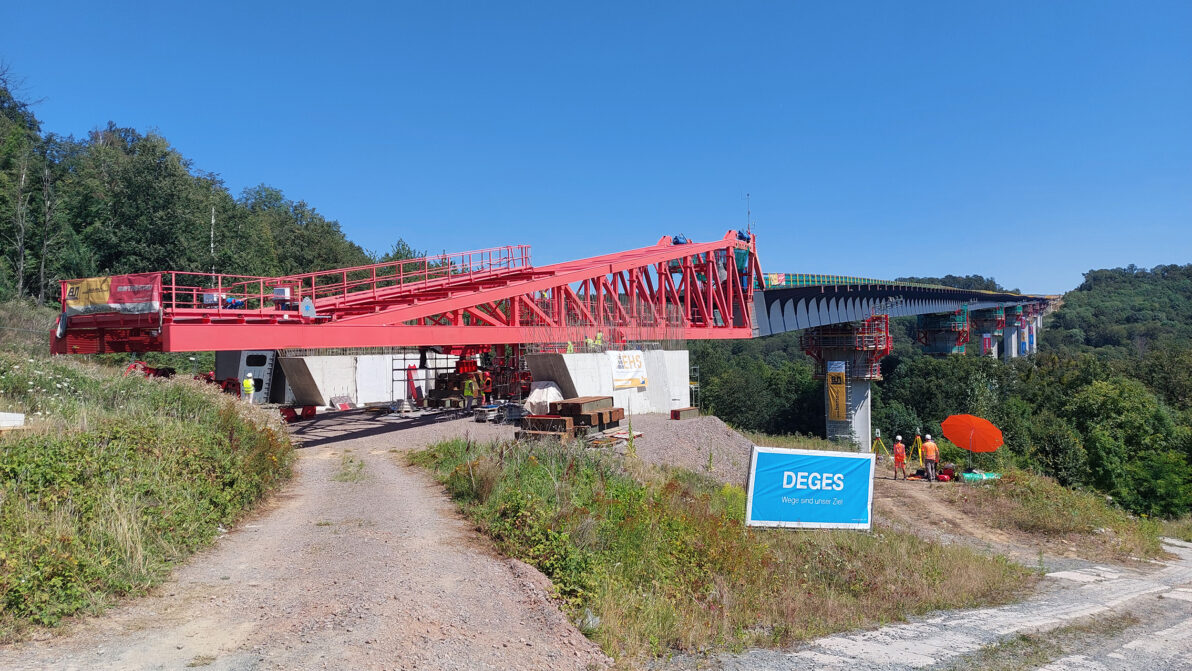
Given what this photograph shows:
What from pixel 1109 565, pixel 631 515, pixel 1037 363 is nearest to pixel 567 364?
pixel 631 515

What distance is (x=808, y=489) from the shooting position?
11.0 metres

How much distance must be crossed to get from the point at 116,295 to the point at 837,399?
151ft

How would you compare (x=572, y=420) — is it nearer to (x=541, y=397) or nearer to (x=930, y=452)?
(x=541, y=397)

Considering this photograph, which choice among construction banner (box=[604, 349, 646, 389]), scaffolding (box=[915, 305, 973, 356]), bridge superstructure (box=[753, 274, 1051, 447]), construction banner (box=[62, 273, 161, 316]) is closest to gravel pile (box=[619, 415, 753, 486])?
construction banner (box=[604, 349, 646, 389])

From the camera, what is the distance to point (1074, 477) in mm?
34312

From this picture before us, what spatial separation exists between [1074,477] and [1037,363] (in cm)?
3777

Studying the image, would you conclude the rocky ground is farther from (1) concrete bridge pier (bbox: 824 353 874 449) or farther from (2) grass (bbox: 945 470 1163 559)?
(1) concrete bridge pier (bbox: 824 353 874 449)

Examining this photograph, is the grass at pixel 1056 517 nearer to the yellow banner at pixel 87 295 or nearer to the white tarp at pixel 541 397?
the white tarp at pixel 541 397

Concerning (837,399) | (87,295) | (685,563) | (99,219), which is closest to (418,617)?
(685,563)

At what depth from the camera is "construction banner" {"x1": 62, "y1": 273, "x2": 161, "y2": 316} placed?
1484 centimetres

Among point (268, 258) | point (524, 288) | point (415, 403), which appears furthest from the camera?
point (268, 258)

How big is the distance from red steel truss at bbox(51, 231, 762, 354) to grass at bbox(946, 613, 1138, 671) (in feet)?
51.4

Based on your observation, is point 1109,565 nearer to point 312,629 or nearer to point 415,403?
point 312,629

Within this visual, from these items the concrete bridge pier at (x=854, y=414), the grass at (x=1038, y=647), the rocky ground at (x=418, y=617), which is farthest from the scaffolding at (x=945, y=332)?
the grass at (x=1038, y=647)
